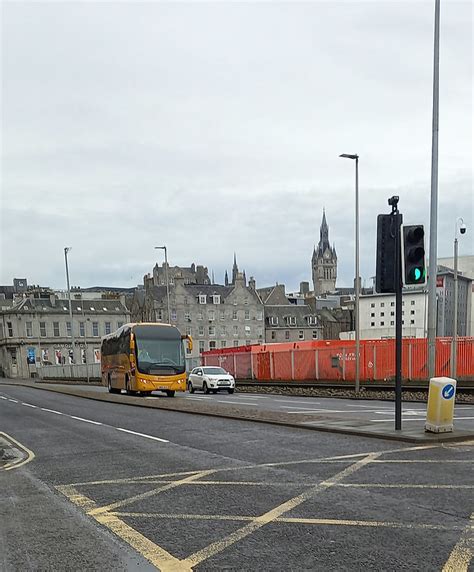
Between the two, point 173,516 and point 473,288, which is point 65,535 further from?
point 473,288

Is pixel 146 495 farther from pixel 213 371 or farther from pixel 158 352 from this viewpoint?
pixel 213 371

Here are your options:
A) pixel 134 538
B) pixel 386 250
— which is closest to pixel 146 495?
pixel 134 538

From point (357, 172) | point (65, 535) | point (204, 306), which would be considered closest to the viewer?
point (65, 535)

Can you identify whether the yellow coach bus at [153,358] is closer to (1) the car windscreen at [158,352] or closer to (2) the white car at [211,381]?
(1) the car windscreen at [158,352]

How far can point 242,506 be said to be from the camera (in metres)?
6.74

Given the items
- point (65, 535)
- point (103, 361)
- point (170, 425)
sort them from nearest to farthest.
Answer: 1. point (65, 535)
2. point (170, 425)
3. point (103, 361)

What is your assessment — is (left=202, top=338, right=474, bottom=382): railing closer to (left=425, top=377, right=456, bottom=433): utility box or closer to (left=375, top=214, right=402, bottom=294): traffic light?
(left=425, top=377, right=456, bottom=433): utility box

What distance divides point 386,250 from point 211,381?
81.6 feet

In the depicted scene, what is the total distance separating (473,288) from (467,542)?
336 feet

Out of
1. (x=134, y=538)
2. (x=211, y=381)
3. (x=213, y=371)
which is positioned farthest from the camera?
(x=213, y=371)

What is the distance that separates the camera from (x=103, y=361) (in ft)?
125

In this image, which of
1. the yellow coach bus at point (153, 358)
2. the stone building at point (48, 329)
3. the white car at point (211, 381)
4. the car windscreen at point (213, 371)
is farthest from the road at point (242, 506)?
the stone building at point (48, 329)

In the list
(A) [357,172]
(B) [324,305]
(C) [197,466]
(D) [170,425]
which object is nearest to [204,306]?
(B) [324,305]

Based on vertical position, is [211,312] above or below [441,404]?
below
